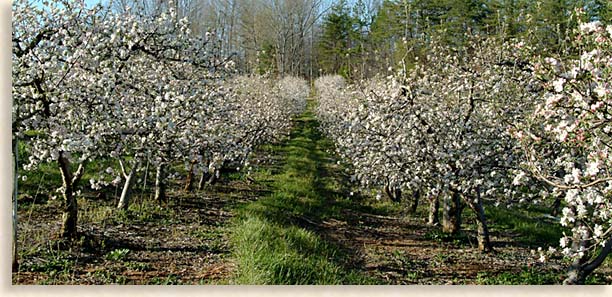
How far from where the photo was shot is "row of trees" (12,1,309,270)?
294cm

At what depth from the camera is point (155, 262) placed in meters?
3.41

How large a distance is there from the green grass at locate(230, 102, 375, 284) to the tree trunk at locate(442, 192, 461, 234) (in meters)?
1.10

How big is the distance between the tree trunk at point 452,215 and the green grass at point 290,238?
110 centimetres

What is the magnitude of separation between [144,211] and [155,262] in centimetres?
142

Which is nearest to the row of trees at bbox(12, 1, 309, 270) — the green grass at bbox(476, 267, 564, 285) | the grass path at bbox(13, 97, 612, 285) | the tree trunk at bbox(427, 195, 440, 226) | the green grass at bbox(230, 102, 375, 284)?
the grass path at bbox(13, 97, 612, 285)

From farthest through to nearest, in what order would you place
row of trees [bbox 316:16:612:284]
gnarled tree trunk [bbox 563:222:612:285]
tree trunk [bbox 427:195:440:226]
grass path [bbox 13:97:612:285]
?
1. tree trunk [bbox 427:195:440:226]
2. row of trees [bbox 316:16:612:284]
3. gnarled tree trunk [bbox 563:222:612:285]
4. grass path [bbox 13:97:612:285]

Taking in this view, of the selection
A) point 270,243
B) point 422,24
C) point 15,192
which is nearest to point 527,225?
point 422,24

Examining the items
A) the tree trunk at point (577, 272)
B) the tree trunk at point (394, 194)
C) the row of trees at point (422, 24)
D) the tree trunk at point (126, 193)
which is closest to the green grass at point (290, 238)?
the tree trunk at point (394, 194)

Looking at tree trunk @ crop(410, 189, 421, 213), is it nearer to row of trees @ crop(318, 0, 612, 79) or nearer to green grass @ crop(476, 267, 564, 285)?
row of trees @ crop(318, 0, 612, 79)

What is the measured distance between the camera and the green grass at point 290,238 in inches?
128

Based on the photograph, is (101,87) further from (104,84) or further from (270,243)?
(270,243)

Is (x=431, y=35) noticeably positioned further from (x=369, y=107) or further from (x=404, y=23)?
(x=369, y=107)

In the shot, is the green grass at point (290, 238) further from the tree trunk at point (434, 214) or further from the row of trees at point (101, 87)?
the tree trunk at point (434, 214)

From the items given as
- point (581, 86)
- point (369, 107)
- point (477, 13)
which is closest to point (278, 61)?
point (369, 107)
